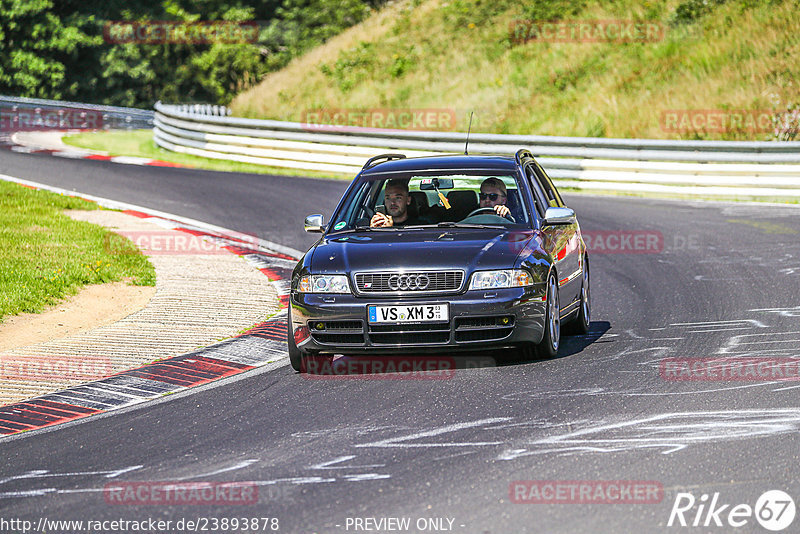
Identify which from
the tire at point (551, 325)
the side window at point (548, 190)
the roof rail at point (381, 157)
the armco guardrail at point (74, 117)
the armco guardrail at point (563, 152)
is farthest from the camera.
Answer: the armco guardrail at point (74, 117)

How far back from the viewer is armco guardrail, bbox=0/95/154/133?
121 feet

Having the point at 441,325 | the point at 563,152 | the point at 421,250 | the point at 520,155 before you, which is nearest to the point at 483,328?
the point at 441,325

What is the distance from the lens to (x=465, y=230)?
9.29 metres

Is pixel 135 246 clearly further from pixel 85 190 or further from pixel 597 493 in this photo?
pixel 597 493

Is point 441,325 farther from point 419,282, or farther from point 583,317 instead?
point 583,317

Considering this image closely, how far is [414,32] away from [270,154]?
41.1 feet

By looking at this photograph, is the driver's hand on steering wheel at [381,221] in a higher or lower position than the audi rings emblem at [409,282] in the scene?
higher

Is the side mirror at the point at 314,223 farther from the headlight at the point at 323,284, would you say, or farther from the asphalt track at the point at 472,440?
the asphalt track at the point at 472,440

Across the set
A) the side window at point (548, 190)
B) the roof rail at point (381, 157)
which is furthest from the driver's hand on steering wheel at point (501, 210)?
the roof rail at point (381, 157)

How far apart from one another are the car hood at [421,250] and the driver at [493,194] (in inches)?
17.9

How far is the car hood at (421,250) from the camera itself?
27.7ft

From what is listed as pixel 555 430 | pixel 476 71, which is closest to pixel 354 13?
pixel 476 71

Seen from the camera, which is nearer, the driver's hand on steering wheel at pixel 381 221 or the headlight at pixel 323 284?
the headlight at pixel 323 284

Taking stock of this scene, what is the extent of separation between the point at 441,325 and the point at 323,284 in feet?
3.05
